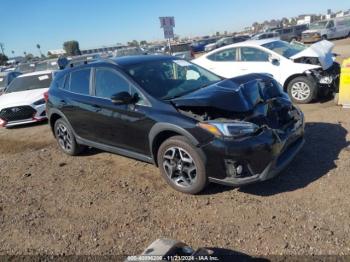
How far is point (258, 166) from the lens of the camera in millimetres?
4062

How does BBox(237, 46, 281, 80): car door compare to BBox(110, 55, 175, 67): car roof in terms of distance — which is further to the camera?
BBox(237, 46, 281, 80): car door

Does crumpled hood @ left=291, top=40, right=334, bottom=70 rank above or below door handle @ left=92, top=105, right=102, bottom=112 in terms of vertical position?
below

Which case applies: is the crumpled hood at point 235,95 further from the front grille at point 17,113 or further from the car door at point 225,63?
the front grille at point 17,113

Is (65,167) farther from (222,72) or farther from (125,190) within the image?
(222,72)

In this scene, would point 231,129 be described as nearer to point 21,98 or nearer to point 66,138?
point 66,138

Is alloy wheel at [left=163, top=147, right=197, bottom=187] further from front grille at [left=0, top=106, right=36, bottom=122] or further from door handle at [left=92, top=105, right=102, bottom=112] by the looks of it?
front grille at [left=0, top=106, right=36, bottom=122]

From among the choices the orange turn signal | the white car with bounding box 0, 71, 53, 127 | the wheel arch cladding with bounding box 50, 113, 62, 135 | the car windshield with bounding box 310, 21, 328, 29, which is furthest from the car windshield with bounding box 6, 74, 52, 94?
the car windshield with bounding box 310, 21, 328, 29

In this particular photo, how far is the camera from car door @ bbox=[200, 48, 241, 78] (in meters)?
9.64

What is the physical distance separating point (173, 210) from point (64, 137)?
3.35m

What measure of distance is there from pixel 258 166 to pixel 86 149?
390 cm

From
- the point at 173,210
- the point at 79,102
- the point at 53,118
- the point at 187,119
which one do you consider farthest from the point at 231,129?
the point at 53,118

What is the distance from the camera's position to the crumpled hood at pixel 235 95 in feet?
14.1

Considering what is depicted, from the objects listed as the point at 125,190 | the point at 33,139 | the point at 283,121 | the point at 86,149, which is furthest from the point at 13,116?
the point at 283,121

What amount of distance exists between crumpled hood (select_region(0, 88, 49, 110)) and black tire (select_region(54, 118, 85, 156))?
12.1 feet
